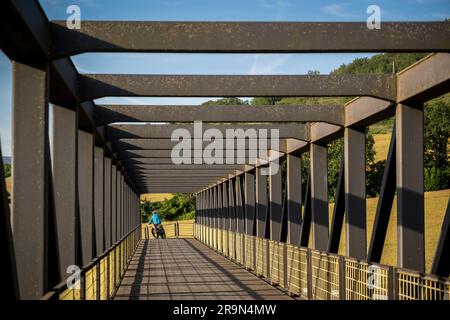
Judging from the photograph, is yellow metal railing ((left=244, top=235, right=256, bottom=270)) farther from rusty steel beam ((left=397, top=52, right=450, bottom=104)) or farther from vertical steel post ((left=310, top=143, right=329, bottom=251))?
rusty steel beam ((left=397, top=52, right=450, bottom=104))

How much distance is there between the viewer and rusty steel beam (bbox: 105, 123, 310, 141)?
55.9 feet

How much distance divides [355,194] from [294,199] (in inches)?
213

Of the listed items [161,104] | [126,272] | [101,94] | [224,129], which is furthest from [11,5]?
[126,272]

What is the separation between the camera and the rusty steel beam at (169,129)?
55.9 ft

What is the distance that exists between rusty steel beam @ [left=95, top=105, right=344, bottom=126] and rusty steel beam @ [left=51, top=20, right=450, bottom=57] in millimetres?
5773

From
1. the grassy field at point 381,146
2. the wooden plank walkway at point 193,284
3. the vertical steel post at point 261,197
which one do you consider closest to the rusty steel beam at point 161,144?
the wooden plank walkway at point 193,284

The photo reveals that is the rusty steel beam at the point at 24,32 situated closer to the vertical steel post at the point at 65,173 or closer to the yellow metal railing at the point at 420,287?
the vertical steel post at the point at 65,173

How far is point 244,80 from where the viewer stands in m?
11.4

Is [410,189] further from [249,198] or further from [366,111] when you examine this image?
[249,198]

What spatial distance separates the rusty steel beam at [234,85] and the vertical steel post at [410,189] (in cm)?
57

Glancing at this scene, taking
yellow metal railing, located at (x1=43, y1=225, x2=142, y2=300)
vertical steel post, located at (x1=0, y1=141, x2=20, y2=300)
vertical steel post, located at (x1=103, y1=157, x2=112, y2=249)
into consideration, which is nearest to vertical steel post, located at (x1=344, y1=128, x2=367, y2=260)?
yellow metal railing, located at (x1=43, y1=225, x2=142, y2=300)
